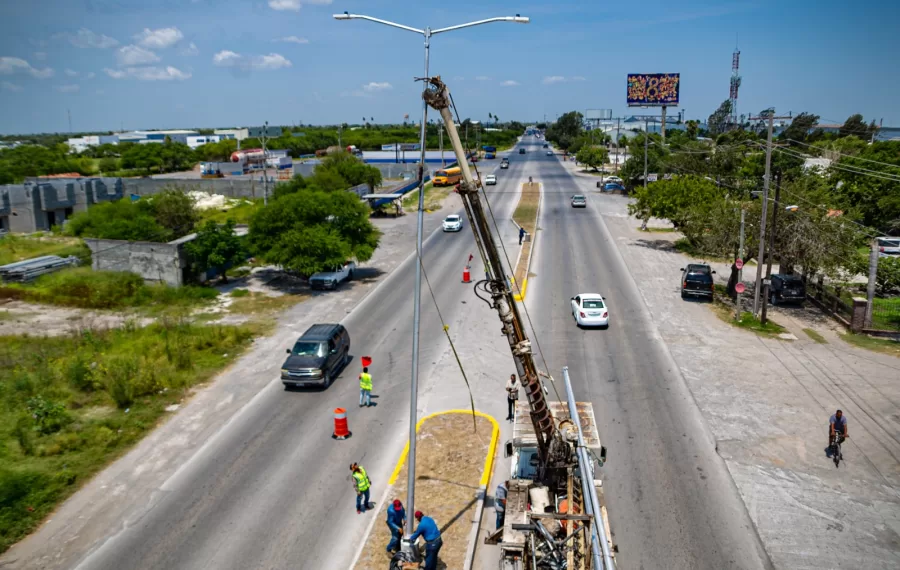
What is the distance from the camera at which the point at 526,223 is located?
5691cm

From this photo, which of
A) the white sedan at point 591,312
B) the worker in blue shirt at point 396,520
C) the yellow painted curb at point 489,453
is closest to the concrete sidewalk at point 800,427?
the white sedan at point 591,312

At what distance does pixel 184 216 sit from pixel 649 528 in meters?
45.3

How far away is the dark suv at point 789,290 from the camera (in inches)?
1267

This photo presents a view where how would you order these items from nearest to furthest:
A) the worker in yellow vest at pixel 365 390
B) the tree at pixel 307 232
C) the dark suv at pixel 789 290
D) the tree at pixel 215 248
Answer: the worker in yellow vest at pixel 365 390
the dark suv at pixel 789 290
the tree at pixel 307 232
the tree at pixel 215 248

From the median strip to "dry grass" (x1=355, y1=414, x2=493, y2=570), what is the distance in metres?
5.20

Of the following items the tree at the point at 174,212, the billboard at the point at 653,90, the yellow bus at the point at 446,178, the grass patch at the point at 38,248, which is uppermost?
the billboard at the point at 653,90

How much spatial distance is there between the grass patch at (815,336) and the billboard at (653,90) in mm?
99108

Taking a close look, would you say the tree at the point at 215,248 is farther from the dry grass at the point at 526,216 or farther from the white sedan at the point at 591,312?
the white sedan at the point at 591,312

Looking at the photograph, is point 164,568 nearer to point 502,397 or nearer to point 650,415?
point 502,397

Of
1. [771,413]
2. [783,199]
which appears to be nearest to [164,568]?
[771,413]

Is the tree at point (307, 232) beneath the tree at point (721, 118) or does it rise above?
beneath

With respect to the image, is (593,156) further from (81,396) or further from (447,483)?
(447,483)

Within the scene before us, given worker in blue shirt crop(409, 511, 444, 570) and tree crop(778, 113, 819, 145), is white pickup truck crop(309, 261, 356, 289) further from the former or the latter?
tree crop(778, 113, 819, 145)

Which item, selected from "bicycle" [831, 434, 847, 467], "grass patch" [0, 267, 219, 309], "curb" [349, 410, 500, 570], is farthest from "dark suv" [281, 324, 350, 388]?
"bicycle" [831, 434, 847, 467]
